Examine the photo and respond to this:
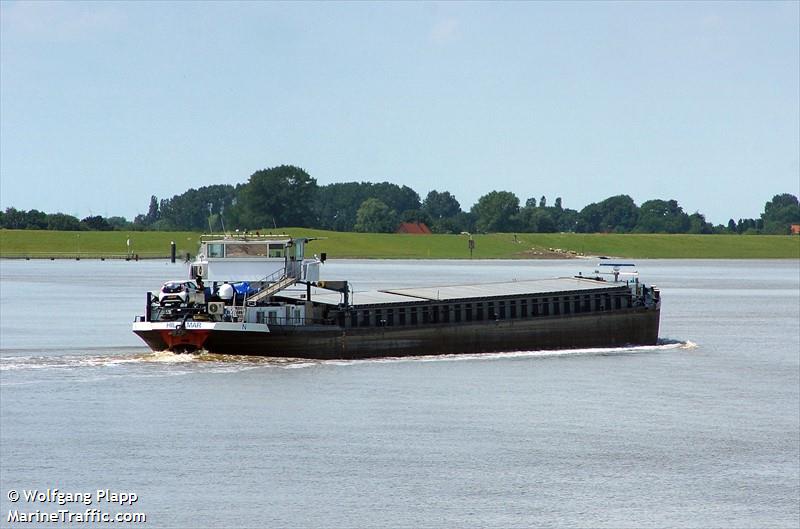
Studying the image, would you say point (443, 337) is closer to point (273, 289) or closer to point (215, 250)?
point (273, 289)

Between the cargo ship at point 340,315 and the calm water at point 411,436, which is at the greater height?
the cargo ship at point 340,315

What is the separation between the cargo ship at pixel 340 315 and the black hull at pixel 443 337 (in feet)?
0.18

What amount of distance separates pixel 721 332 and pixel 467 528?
193 feet

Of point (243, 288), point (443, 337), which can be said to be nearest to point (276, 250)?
point (243, 288)

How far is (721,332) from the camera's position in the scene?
297 ft

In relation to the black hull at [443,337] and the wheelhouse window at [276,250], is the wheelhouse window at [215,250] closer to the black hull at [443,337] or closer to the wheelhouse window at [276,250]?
the wheelhouse window at [276,250]

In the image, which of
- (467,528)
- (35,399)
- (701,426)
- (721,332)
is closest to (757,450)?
(701,426)

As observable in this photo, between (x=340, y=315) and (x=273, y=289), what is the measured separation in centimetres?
392

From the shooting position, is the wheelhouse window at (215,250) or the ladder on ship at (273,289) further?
the wheelhouse window at (215,250)

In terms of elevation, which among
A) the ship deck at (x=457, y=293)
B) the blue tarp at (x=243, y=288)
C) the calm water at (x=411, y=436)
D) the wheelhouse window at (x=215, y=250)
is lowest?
the calm water at (x=411, y=436)

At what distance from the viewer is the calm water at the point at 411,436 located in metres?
37.6

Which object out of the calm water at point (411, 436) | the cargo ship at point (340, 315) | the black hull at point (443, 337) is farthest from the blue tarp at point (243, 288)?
the calm water at point (411, 436)

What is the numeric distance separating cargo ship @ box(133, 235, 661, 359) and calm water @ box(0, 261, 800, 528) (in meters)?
1.57

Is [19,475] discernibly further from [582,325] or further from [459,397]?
[582,325]
